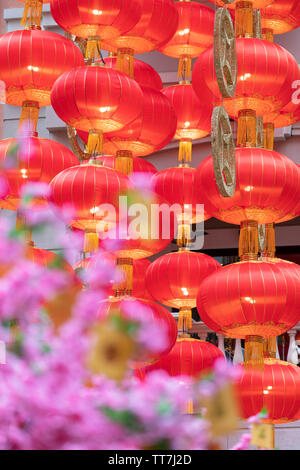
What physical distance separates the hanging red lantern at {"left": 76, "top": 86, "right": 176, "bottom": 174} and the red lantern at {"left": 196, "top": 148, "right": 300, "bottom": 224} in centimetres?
29

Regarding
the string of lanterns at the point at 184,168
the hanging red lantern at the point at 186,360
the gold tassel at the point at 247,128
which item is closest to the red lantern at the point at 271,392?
the string of lanterns at the point at 184,168

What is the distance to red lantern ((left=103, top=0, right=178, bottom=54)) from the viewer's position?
2.89 meters

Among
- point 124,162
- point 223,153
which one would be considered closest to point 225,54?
point 223,153

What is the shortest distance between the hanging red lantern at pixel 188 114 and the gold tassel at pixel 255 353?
952mm

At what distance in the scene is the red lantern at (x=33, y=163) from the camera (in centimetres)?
278

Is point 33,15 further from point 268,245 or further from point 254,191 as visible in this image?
point 268,245

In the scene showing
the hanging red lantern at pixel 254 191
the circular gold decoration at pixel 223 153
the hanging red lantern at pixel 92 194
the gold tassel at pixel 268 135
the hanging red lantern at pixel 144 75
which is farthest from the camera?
the hanging red lantern at pixel 144 75

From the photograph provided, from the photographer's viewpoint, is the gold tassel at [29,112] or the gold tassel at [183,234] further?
the gold tassel at [183,234]

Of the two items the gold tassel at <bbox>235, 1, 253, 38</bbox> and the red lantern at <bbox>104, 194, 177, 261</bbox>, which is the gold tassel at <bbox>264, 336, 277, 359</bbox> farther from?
the gold tassel at <bbox>235, 1, 253, 38</bbox>

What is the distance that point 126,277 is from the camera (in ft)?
8.99

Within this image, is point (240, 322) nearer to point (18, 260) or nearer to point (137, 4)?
point (137, 4)

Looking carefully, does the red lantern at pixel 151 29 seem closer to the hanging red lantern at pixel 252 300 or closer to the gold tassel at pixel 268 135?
the gold tassel at pixel 268 135

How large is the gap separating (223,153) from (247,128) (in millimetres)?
434
